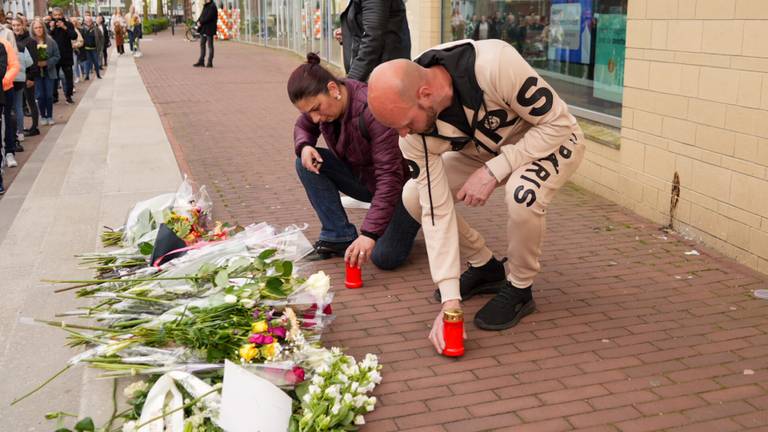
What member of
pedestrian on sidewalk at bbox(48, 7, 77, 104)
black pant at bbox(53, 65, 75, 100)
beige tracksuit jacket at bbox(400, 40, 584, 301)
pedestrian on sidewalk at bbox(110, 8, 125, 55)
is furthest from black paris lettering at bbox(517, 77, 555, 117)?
pedestrian on sidewalk at bbox(110, 8, 125, 55)

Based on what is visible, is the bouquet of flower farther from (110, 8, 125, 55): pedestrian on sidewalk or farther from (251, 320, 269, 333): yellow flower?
(110, 8, 125, 55): pedestrian on sidewalk

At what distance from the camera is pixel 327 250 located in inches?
202

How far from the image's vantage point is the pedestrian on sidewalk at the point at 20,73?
10336 mm

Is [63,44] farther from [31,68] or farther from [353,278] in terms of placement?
[353,278]

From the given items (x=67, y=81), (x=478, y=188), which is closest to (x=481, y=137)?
(x=478, y=188)

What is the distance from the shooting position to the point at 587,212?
20.4 feet

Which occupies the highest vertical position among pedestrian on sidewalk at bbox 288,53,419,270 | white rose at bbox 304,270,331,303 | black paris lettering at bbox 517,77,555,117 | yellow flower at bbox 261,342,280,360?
black paris lettering at bbox 517,77,555,117

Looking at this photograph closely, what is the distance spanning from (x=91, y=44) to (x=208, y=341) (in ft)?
64.6

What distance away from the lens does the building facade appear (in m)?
4.80

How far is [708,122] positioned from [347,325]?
2709 millimetres

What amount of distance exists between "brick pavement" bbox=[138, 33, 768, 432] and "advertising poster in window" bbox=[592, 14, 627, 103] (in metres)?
0.96

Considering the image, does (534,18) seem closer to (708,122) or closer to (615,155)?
(615,155)

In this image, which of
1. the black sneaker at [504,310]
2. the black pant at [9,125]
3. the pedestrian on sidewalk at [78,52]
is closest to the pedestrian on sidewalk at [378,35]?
the black sneaker at [504,310]

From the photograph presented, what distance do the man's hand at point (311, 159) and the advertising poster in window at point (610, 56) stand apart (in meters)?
2.95
